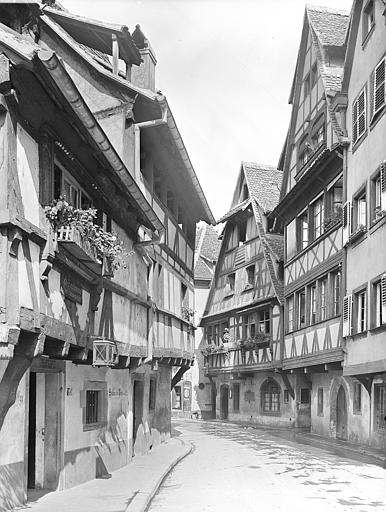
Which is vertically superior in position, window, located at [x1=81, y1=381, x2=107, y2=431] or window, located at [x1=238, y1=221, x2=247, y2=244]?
window, located at [x1=238, y1=221, x2=247, y2=244]

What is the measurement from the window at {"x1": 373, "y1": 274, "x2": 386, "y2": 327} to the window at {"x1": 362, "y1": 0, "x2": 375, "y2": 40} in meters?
6.75

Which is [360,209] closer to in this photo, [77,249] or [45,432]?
[45,432]

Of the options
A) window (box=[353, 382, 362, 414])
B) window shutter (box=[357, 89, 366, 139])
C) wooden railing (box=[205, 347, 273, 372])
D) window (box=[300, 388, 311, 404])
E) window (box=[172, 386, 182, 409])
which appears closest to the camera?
window shutter (box=[357, 89, 366, 139])

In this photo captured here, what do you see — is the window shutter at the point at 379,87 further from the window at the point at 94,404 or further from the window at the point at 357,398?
the window at the point at 94,404

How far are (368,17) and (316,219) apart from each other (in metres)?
7.08

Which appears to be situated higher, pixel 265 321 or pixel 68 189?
pixel 68 189

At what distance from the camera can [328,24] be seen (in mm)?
26078

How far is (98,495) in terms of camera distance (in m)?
11.2

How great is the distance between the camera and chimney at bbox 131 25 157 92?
18.1 meters

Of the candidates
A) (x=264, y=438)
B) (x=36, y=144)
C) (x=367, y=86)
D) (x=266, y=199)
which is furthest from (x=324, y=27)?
(x=36, y=144)

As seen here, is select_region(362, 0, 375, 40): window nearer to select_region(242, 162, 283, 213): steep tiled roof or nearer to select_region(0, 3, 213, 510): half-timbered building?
select_region(0, 3, 213, 510): half-timbered building

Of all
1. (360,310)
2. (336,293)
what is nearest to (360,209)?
(360,310)

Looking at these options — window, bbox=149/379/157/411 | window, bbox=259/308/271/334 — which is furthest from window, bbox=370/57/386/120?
window, bbox=259/308/271/334

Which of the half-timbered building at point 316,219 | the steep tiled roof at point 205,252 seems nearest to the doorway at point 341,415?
the half-timbered building at point 316,219
